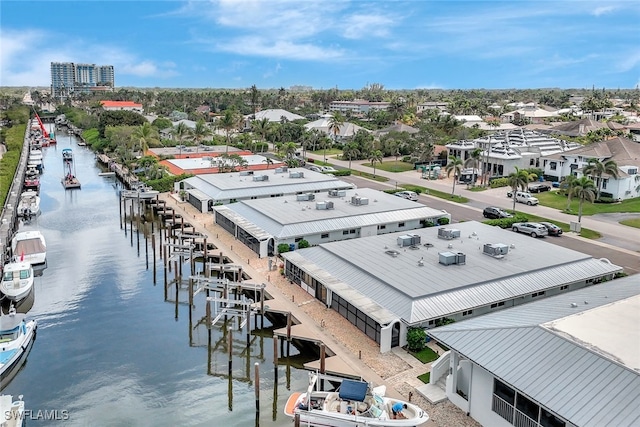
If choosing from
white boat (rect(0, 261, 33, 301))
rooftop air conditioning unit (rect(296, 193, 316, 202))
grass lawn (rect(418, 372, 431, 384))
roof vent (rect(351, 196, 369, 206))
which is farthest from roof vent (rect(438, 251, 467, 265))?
white boat (rect(0, 261, 33, 301))

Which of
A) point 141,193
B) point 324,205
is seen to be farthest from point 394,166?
point 324,205

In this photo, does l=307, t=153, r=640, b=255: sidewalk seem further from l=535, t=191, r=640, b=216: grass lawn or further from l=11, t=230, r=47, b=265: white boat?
l=11, t=230, r=47, b=265: white boat

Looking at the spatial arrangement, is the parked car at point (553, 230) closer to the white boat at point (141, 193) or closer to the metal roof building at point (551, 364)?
the metal roof building at point (551, 364)

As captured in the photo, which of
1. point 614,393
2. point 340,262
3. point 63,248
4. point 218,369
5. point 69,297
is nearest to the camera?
point 614,393

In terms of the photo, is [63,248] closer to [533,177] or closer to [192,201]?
[192,201]

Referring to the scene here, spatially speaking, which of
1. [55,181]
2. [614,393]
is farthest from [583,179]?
[55,181]

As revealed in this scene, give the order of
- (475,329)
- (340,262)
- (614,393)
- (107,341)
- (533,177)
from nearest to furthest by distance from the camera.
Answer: (614,393) < (475,329) < (107,341) < (340,262) < (533,177)

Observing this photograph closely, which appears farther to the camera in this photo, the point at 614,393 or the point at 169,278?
the point at 169,278
